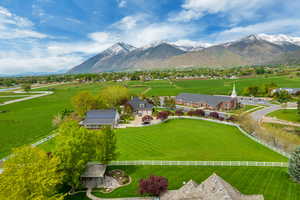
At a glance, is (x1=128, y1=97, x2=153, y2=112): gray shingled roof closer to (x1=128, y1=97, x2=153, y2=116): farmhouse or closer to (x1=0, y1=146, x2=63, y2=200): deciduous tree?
(x1=128, y1=97, x2=153, y2=116): farmhouse

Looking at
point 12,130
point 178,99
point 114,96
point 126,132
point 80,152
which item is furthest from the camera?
point 178,99

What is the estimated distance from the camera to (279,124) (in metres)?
50.2

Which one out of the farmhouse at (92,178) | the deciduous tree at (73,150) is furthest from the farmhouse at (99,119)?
the deciduous tree at (73,150)

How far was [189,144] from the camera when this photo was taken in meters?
36.5

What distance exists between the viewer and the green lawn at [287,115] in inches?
2122

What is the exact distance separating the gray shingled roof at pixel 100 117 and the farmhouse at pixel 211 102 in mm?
40985

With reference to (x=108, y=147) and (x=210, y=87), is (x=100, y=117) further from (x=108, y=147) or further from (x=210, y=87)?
(x=210, y=87)

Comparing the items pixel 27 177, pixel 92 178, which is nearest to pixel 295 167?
pixel 92 178

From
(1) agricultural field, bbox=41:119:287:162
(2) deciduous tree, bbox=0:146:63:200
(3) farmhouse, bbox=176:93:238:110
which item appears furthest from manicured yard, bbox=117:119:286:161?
(3) farmhouse, bbox=176:93:238:110

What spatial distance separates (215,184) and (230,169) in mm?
14050

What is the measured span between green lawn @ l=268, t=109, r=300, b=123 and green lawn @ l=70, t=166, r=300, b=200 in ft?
122

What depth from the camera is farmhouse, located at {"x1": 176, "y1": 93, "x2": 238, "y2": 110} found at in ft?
230

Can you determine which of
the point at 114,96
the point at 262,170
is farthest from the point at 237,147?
the point at 114,96

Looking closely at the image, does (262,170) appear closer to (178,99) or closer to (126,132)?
(126,132)
